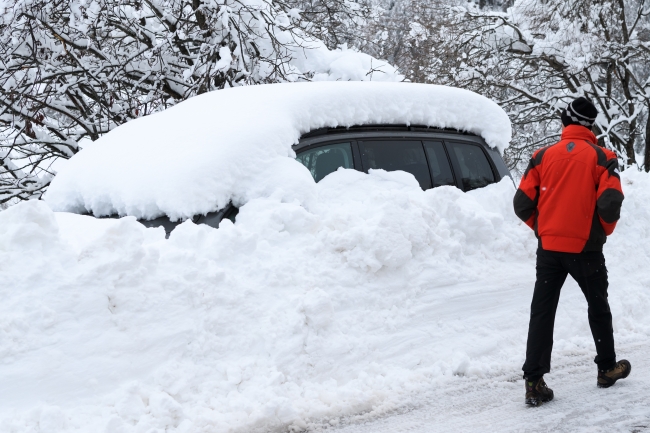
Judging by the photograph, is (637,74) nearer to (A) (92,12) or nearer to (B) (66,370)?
(A) (92,12)

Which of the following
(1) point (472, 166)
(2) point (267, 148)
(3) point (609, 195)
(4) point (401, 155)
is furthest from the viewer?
(1) point (472, 166)

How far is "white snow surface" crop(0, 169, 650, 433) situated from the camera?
3.26 metres

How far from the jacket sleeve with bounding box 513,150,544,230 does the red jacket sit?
0.06 meters

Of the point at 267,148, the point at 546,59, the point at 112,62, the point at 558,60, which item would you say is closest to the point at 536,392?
the point at 267,148

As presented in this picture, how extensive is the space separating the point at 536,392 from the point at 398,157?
2249 mm

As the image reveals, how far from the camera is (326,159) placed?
485cm

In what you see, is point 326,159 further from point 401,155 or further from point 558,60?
point 558,60

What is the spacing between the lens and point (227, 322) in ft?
12.3

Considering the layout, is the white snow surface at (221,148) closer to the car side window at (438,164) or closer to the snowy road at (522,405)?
the car side window at (438,164)

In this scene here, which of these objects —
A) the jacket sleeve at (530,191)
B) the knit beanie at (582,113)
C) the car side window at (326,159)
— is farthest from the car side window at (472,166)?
the knit beanie at (582,113)

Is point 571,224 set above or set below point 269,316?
above

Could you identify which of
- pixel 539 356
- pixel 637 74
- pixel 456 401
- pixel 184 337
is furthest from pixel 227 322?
pixel 637 74

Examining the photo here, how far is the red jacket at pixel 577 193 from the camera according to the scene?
3.62 metres

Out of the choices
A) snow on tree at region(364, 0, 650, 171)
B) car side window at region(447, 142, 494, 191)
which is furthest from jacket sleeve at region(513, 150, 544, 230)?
snow on tree at region(364, 0, 650, 171)
